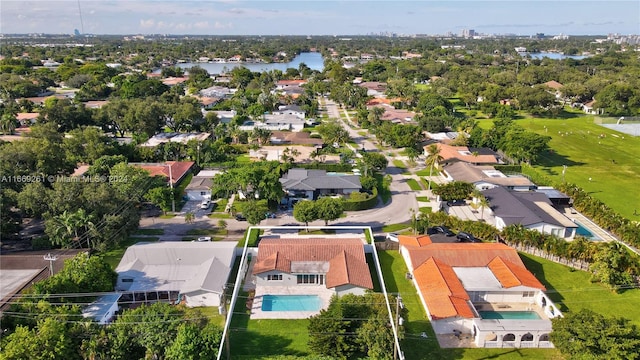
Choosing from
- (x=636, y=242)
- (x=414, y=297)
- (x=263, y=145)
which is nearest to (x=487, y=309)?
(x=414, y=297)

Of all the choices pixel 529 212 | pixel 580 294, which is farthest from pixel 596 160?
pixel 580 294

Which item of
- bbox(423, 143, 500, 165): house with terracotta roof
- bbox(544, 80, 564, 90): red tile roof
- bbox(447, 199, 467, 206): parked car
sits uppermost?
bbox(544, 80, 564, 90): red tile roof

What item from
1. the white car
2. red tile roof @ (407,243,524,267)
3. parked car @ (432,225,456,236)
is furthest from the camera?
parked car @ (432,225,456,236)

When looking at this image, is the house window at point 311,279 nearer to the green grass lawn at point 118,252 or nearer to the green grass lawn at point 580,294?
the green grass lawn at point 118,252

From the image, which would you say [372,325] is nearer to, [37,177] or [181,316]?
[181,316]

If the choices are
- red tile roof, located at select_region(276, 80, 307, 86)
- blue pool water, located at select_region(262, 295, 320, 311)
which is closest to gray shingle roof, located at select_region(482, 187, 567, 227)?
blue pool water, located at select_region(262, 295, 320, 311)

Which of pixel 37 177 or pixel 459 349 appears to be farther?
pixel 37 177

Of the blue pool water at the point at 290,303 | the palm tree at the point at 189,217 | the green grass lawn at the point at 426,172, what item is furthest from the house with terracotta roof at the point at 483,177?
the palm tree at the point at 189,217

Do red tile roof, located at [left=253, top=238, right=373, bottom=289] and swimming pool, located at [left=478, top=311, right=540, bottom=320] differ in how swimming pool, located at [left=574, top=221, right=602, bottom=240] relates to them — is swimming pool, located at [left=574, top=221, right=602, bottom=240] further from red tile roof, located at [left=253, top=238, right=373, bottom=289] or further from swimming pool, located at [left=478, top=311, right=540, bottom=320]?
red tile roof, located at [left=253, top=238, right=373, bottom=289]
